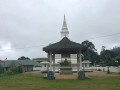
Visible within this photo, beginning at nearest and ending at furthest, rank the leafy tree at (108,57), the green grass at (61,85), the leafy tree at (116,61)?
the green grass at (61,85) < the leafy tree at (116,61) < the leafy tree at (108,57)

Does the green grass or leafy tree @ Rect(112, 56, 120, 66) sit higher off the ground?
leafy tree @ Rect(112, 56, 120, 66)

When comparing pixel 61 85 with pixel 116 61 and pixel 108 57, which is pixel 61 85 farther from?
pixel 108 57

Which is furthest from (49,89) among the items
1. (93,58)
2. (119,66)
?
(93,58)

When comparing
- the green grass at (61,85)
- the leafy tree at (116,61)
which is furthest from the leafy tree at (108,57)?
the green grass at (61,85)

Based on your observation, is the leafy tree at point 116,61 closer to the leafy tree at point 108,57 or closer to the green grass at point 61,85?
the leafy tree at point 108,57

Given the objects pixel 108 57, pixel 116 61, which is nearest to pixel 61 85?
pixel 116 61

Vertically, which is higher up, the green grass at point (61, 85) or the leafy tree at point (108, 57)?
the leafy tree at point (108, 57)

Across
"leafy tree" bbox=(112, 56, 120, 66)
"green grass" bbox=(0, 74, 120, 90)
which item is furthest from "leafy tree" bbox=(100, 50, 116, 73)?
"green grass" bbox=(0, 74, 120, 90)

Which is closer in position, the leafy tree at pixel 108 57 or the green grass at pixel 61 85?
the green grass at pixel 61 85

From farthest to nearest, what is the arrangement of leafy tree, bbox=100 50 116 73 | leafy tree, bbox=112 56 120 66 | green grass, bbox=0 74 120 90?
leafy tree, bbox=100 50 116 73, leafy tree, bbox=112 56 120 66, green grass, bbox=0 74 120 90

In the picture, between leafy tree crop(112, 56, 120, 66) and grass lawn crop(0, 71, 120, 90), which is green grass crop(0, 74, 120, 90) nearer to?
grass lawn crop(0, 71, 120, 90)

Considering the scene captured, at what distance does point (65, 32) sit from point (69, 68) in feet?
65.7

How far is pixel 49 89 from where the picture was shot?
16328mm

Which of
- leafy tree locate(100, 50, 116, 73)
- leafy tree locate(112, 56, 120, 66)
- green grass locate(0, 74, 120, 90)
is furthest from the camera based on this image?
leafy tree locate(100, 50, 116, 73)
